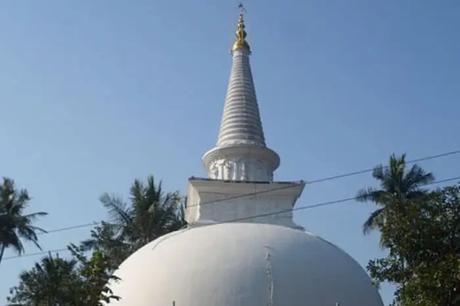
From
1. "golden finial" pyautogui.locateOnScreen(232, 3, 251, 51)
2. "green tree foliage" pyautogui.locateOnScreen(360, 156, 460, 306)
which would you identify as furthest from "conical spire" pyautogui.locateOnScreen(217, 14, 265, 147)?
"green tree foliage" pyautogui.locateOnScreen(360, 156, 460, 306)

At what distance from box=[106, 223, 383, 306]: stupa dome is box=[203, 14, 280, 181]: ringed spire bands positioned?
8106 mm

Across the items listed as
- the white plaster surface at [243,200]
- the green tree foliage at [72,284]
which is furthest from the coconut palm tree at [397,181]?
the green tree foliage at [72,284]

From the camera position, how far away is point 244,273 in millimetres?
21641

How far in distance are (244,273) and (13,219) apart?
49.0ft

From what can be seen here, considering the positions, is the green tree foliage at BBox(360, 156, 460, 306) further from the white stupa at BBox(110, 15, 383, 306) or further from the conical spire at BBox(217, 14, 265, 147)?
the conical spire at BBox(217, 14, 265, 147)

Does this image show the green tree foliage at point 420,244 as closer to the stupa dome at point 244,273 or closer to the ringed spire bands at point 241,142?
the stupa dome at point 244,273

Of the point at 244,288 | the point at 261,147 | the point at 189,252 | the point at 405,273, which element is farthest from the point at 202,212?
the point at 405,273

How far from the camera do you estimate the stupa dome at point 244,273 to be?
21.2 m

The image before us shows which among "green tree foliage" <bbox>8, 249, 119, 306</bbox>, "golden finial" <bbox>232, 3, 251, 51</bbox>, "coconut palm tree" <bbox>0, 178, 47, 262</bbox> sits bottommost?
"green tree foliage" <bbox>8, 249, 119, 306</bbox>

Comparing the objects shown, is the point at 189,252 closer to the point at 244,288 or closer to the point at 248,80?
the point at 244,288

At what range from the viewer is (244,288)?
21219 millimetres

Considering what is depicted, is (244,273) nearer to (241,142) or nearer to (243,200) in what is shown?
(243,200)

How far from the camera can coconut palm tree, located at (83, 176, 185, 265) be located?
3828 centimetres

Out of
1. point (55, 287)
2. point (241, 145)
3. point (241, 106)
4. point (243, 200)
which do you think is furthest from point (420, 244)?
point (241, 106)
